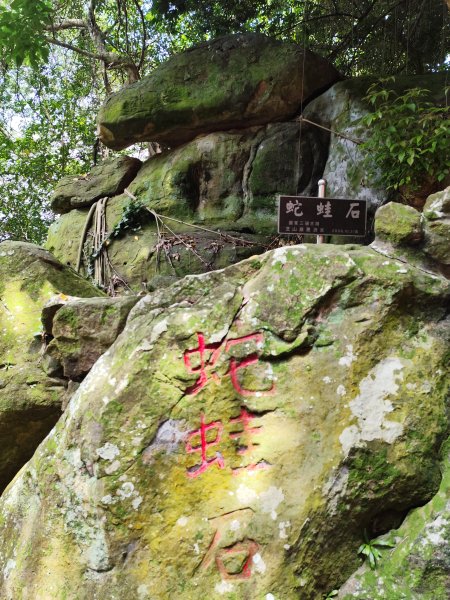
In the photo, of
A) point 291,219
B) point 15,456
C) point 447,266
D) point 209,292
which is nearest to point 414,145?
point 291,219

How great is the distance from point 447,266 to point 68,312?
2545mm

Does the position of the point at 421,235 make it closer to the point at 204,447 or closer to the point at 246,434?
the point at 246,434

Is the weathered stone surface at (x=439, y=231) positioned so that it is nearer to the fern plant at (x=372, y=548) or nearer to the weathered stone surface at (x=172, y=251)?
the fern plant at (x=372, y=548)

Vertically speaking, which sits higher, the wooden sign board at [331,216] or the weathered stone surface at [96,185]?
the weathered stone surface at [96,185]

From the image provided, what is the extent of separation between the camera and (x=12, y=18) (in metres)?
5.26

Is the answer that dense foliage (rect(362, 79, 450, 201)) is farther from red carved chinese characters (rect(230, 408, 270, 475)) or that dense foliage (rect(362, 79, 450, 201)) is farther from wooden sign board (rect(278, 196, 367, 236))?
red carved chinese characters (rect(230, 408, 270, 475))

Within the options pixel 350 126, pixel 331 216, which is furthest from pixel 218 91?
pixel 331 216

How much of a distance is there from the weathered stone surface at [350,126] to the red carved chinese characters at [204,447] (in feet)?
12.7

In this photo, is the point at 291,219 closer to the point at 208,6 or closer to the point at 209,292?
the point at 209,292

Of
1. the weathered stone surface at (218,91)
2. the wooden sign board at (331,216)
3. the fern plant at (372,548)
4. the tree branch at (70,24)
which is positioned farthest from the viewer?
the tree branch at (70,24)

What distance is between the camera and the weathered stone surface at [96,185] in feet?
25.2

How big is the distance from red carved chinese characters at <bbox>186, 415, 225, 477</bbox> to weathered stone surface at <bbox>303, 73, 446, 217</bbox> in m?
3.86

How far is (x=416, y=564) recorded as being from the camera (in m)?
2.28

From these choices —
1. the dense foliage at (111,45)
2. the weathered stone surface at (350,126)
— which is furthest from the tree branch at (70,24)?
the weathered stone surface at (350,126)
